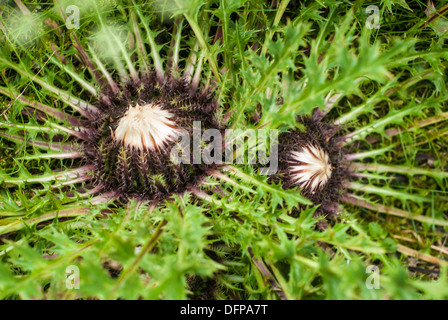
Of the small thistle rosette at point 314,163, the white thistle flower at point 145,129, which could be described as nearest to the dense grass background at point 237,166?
the small thistle rosette at point 314,163

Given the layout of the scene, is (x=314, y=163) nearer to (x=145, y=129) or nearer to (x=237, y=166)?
(x=237, y=166)

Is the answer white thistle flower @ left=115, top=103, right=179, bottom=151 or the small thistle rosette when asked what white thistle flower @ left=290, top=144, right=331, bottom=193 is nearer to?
the small thistle rosette

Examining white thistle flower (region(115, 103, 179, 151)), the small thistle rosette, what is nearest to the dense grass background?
the small thistle rosette

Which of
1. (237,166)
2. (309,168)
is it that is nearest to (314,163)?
(309,168)

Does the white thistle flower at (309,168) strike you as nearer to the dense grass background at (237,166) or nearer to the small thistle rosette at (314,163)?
the small thistle rosette at (314,163)
